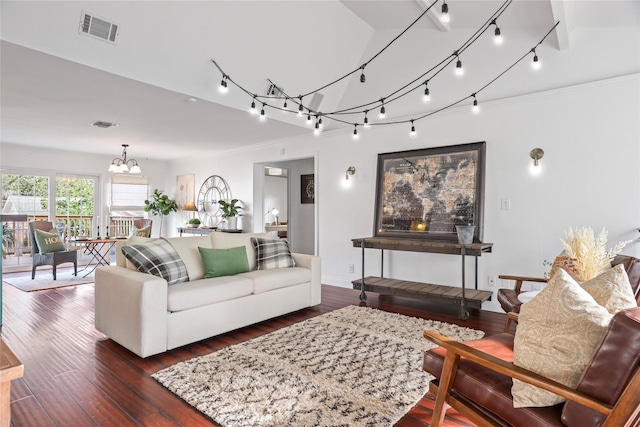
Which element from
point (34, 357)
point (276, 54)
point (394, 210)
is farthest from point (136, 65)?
point (394, 210)

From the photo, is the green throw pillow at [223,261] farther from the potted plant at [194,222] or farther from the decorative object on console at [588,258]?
the potted plant at [194,222]

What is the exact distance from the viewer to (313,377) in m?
2.47

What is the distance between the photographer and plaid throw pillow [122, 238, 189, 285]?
10.5 feet

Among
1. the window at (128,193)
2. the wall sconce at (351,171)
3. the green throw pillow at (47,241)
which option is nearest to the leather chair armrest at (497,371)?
the wall sconce at (351,171)

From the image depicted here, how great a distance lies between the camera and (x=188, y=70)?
3.61m

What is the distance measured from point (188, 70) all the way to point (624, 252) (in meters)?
4.59

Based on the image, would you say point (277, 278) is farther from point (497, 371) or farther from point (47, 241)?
point (47, 241)

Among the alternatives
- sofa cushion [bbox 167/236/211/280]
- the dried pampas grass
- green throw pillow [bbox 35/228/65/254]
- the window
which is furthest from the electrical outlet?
the window

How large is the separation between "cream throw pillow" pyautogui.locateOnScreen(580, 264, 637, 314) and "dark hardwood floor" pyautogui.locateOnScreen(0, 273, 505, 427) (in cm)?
99

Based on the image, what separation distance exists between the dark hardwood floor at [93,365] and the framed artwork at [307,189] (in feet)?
11.3

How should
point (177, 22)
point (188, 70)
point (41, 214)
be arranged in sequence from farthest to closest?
point (41, 214) < point (188, 70) < point (177, 22)

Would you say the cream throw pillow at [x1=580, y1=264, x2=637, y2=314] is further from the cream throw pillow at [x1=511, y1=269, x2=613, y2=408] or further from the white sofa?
the white sofa

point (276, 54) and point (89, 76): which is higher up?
point (276, 54)

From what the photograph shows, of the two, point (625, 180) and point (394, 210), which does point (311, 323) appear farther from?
point (625, 180)
